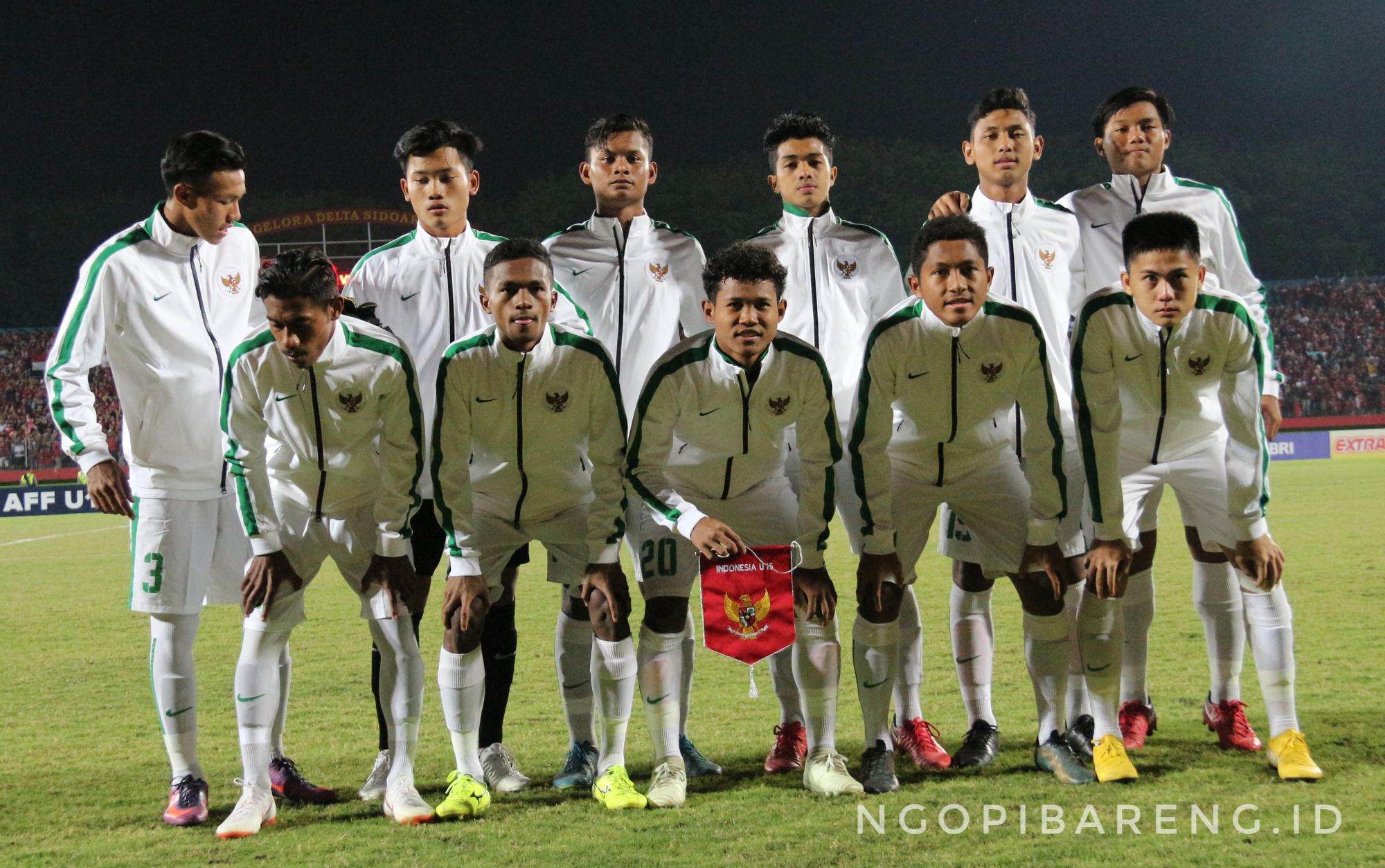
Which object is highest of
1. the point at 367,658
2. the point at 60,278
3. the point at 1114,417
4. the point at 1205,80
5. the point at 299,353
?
the point at 1205,80

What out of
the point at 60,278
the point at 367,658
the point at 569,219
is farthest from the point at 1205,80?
the point at 367,658

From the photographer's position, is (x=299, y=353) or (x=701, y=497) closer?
(x=299, y=353)

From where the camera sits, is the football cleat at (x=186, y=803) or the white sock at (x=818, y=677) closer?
the football cleat at (x=186, y=803)

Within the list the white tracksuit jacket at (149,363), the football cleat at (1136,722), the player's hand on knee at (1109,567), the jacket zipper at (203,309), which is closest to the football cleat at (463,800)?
the white tracksuit jacket at (149,363)

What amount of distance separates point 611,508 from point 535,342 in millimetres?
606

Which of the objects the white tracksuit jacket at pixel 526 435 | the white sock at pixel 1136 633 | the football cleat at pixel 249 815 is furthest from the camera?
the white sock at pixel 1136 633

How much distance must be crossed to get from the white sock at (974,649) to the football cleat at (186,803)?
265 centimetres

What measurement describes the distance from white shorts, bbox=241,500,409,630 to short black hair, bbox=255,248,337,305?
0.68 m

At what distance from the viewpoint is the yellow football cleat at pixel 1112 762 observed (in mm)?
3746

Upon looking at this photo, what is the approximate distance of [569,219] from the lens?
1631 inches

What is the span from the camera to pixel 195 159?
12.9 ft

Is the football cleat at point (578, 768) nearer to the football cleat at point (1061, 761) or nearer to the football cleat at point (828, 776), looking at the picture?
the football cleat at point (828, 776)

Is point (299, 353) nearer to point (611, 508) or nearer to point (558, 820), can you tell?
point (611, 508)

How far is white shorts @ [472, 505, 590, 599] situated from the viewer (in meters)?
3.92
